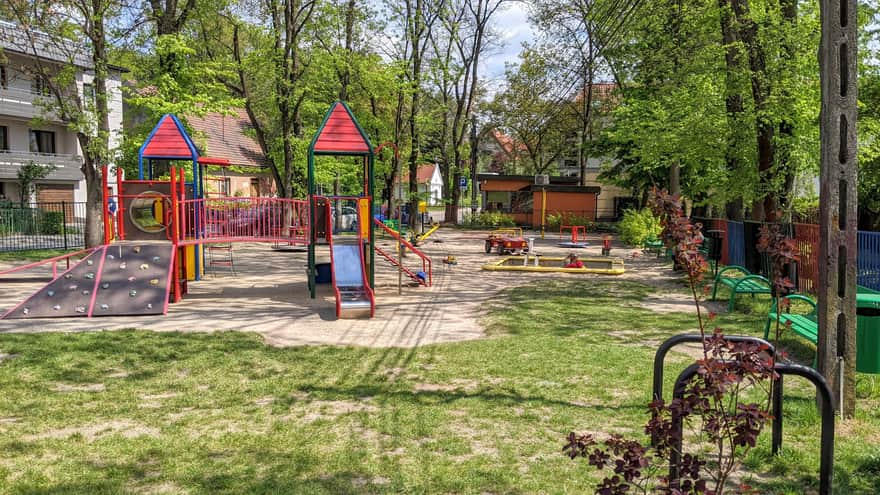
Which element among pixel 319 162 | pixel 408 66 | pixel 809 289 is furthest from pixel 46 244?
pixel 809 289

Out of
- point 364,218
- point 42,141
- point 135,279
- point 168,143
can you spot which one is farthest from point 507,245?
point 42,141

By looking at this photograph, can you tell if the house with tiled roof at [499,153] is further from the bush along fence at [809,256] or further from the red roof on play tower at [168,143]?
the red roof on play tower at [168,143]

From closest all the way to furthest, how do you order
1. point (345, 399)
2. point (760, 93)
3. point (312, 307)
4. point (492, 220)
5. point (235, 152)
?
point (345, 399), point (312, 307), point (760, 93), point (492, 220), point (235, 152)

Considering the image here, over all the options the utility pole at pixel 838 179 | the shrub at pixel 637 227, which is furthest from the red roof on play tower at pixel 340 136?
the shrub at pixel 637 227

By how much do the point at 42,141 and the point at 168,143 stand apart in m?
26.2

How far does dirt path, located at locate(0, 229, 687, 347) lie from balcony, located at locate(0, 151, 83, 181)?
2095 cm

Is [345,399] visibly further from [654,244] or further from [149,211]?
[654,244]

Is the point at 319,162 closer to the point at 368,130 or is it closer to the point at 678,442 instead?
the point at 368,130

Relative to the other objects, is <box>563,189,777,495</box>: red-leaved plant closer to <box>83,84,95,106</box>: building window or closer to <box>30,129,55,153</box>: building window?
<box>83,84,95,106</box>: building window

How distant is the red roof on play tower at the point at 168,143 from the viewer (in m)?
16.2

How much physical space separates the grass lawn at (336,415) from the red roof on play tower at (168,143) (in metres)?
7.54

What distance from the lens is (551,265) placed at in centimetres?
2102

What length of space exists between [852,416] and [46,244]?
27.3m

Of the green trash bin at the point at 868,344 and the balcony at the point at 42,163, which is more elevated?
the balcony at the point at 42,163
